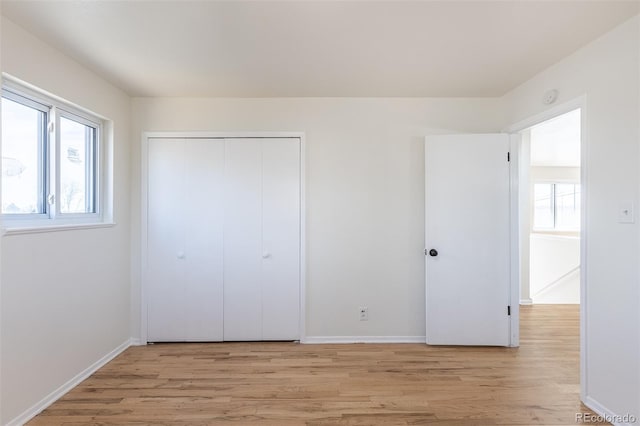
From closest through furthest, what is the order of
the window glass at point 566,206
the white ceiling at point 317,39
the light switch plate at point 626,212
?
the white ceiling at point 317,39 < the light switch plate at point 626,212 < the window glass at point 566,206

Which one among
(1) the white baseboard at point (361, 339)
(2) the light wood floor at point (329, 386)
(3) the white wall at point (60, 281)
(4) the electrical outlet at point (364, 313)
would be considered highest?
(3) the white wall at point (60, 281)

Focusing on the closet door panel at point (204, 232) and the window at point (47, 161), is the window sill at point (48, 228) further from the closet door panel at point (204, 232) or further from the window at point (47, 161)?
the closet door panel at point (204, 232)

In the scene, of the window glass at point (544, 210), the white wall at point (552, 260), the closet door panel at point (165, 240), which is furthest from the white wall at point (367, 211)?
the window glass at point (544, 210)

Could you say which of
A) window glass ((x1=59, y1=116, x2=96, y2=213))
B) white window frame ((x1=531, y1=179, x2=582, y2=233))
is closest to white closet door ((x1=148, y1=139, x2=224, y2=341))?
window glass ((x1=59, y1=116, x2=96, y2=213))

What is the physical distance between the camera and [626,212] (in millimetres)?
1967

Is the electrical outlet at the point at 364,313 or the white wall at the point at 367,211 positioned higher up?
the white wall at the point at 367,211

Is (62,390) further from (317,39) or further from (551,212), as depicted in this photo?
(551,212)

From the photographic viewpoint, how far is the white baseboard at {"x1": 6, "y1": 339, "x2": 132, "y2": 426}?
2.06m

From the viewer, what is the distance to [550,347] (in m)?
3.21

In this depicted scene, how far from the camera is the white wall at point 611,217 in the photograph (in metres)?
1.94

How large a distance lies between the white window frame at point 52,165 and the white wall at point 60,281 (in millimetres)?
68

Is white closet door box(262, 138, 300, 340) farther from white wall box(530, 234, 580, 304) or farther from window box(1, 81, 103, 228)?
white wall box(530, 234, 580, 304)

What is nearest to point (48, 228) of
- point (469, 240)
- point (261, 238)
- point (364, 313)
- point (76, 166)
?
point (76, 166)

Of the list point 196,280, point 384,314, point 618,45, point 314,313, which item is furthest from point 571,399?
point 196,280
